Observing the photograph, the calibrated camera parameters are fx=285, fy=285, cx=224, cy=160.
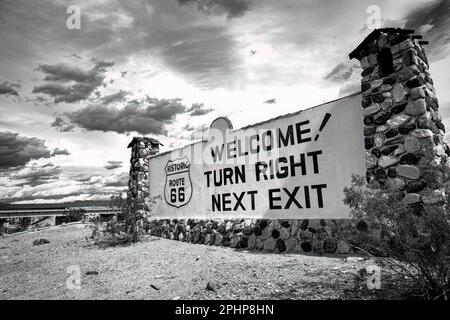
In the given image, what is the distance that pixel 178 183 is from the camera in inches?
400

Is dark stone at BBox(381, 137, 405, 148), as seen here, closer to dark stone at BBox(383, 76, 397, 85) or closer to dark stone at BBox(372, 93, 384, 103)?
dark stone at BBox(372, 93, 384, 103)

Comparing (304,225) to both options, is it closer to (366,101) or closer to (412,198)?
(412,198)

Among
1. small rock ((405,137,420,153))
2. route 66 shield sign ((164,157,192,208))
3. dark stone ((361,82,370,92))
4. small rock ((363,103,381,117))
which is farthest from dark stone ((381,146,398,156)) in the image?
route 66 shield sign ((164,157,192,208))

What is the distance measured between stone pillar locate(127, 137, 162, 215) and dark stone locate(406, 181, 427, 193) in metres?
9.15

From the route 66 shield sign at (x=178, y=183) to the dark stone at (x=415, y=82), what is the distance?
6.63m

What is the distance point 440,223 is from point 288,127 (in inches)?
165

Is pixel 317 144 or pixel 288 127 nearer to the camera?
pixel 317 144

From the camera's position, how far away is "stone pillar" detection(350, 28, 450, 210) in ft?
15.4

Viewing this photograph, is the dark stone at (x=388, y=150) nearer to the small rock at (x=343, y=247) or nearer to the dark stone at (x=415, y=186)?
the dark stone at (x=415, y=186)

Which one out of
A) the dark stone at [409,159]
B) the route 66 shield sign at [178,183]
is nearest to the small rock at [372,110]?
the dark stone at [409,159]

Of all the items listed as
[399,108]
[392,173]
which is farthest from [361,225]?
[399,108]
